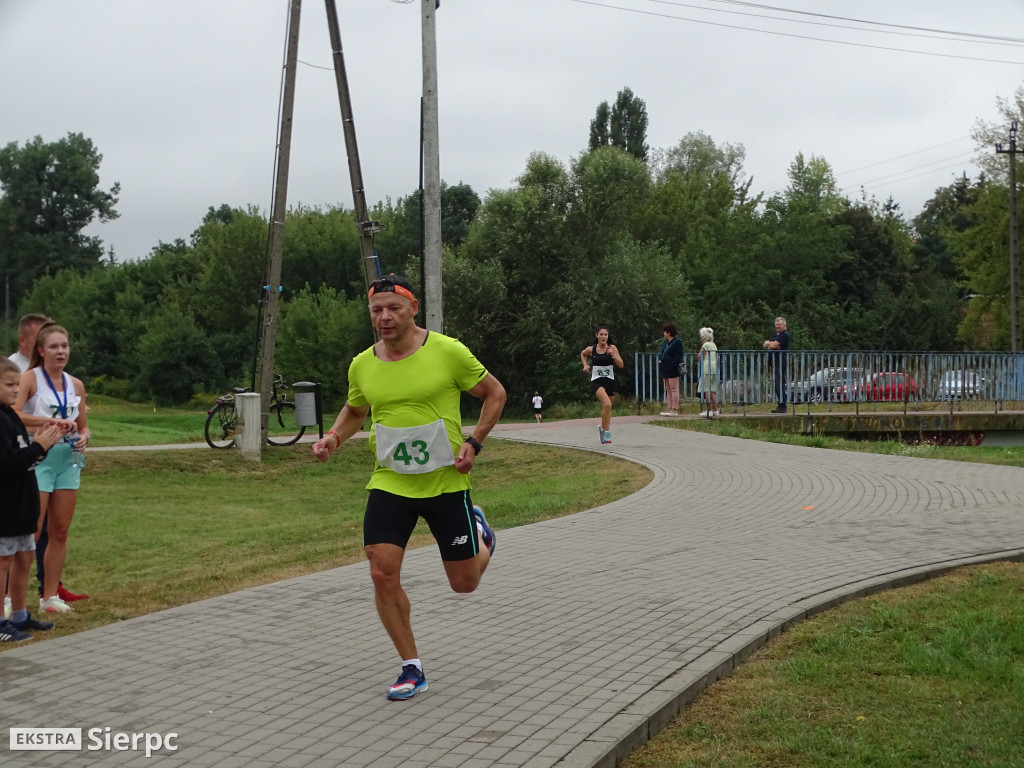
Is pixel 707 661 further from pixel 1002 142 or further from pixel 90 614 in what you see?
pixel 1002 142

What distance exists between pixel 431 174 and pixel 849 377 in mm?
10707

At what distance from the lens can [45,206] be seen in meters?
96.3

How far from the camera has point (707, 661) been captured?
581 centimetres

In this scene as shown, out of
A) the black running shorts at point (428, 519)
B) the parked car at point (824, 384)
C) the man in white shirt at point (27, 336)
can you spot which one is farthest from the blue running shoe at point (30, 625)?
the parked car at point (824, 384)

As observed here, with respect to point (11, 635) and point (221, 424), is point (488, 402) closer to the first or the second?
point (11, 635)

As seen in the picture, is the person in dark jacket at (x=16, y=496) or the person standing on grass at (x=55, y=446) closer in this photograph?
the person in dark jacket at (x=16, y=496)

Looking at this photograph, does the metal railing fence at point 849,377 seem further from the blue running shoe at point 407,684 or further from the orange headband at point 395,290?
the blue running shoe at point 407,684

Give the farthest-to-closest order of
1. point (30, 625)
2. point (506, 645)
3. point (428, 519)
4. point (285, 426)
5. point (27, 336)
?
point (285, 426)
point (27, 336)
point (30, 625)
point (506, 645)
point (428, 519)

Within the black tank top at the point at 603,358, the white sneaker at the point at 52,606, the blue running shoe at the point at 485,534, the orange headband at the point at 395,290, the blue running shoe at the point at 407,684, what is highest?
the orange headband at the point at 395,290

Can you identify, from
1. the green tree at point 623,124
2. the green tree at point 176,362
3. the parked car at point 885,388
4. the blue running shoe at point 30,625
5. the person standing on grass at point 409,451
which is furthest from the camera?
the green tree at point 623,124

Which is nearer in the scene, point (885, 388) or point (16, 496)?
point (16, 496)

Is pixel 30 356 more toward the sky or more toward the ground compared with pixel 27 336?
more toward the ground

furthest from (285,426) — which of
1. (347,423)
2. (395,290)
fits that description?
(395,290)

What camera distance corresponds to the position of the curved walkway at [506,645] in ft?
15.7
